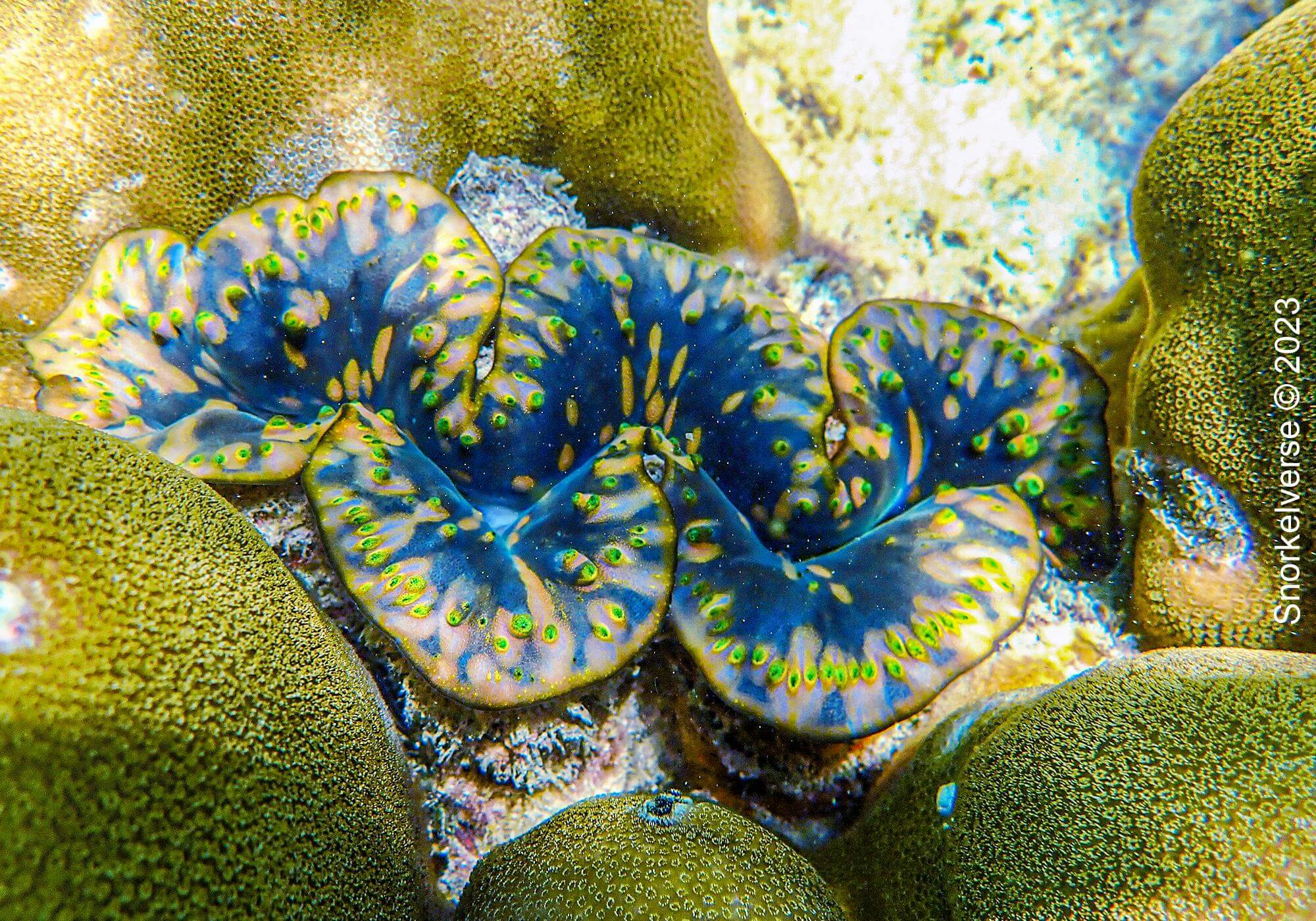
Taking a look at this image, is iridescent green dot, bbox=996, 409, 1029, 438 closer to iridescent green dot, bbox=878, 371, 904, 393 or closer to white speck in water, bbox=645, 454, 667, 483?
iridescent green dot, bbox=878, 371, 904, 393

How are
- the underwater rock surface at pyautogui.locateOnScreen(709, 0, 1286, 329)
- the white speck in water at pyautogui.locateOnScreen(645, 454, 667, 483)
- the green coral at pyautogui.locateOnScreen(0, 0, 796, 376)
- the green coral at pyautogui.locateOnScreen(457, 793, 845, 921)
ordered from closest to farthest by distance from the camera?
the green coral at pyautogui.locateOnScreen(457, 793, 845, 921) → the green coral at pyautogui.locateOnScreen(0, 0, 796, 376) → the white speck in water at pyautogui.locateOnScreen(645, 454, 667, 483) → the underwater rock surface at pyautogui.locateOnScreen(709, 0, 1286, 329)

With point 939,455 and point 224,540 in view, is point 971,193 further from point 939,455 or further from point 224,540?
point 224,540

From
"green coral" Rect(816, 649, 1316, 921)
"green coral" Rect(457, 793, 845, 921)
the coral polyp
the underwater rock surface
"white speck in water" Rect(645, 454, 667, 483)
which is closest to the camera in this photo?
"green coral" Rect(816, 649, 1316, 921)

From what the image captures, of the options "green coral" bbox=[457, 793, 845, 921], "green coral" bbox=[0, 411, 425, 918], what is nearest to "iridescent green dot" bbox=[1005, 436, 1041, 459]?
"green coral" bbox=[457, 793, 845, 921]

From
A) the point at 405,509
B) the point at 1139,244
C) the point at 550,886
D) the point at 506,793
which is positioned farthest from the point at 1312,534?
the point at 405,509

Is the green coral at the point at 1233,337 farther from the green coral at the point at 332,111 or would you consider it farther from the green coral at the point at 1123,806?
the green coral at the point at 332,111

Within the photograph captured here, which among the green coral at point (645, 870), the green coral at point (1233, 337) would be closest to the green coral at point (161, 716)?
the green coral at point (645, 870)

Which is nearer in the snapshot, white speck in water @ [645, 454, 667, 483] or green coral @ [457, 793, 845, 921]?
green coral @ [457, 793, 845, 921]
